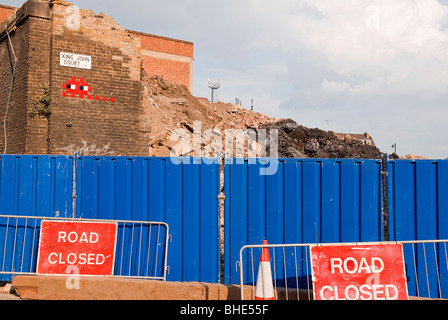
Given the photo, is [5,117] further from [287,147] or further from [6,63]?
[287,147]

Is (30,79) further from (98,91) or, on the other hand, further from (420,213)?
(420,213)

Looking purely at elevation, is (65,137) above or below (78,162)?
above

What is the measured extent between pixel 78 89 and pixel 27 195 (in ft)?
18.5

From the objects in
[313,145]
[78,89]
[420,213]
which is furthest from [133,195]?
[313,145]

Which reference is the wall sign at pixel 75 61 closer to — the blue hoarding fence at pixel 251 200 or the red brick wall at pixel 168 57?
the blue hoarding fence at pixel 251 200

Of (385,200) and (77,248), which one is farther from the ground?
(385,200)

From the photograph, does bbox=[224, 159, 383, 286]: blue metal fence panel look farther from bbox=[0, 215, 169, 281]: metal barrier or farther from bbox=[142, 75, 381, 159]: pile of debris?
bbox=[142, 75, 381, 159]: pile of debris

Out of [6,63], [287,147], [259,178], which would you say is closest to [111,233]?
[259,178]

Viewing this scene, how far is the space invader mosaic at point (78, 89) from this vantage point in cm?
1231

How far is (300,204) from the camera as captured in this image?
6.60 m

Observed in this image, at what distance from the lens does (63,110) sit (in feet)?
40.0

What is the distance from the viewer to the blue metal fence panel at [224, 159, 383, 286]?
6477mm

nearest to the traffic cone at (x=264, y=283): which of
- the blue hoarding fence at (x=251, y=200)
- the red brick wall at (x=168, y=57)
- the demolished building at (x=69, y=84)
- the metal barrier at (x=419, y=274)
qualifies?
the metal barrier at (x=419, y=274)

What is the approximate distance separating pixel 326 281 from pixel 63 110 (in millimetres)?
9523
